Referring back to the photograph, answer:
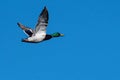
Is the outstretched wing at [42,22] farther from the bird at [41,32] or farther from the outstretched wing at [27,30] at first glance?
the outstretched wing at [27,30]

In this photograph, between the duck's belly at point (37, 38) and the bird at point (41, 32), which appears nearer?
the bird at point (41, 32)

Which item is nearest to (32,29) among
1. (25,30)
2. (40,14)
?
(25,30)

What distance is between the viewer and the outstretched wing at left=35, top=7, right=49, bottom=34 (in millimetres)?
33375

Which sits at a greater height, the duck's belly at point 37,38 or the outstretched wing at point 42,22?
the outstretched wing at point 42,22

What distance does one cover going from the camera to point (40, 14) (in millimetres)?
33562

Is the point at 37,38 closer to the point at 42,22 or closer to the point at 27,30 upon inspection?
the point at 42,22

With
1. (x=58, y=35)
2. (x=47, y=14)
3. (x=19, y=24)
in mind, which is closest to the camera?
(x=47, y=14)

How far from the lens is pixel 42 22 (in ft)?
111

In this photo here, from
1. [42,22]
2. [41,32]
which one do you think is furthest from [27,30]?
[42,22]

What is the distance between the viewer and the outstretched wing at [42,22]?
109 feet

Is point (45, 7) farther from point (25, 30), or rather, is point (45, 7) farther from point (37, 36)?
point (25, 30)

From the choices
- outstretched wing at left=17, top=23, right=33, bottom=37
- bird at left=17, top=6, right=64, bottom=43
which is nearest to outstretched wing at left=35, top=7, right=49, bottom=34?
bird at left=17, top=6, right=64, bottom=43

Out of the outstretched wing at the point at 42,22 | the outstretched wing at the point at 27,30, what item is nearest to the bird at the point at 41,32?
the outstretched wing at the point at 42,22

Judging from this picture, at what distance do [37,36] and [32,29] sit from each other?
229 cm
